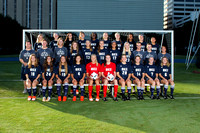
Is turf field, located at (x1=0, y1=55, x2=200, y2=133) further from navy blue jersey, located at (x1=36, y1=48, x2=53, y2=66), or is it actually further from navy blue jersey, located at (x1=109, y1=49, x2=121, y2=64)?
navy blue jersey, located at (x1=109, y1=49, x2=121, y2=64)

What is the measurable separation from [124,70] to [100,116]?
2073 millimetres

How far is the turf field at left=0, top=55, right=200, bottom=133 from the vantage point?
3.36m

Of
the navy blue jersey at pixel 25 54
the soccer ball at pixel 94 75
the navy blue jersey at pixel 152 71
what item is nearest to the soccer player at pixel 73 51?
the soccer ball at pixel 94 75

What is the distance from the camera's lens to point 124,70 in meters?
5.72

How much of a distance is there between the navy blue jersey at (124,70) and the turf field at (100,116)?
779 millimetres

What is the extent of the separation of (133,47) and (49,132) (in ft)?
14.8

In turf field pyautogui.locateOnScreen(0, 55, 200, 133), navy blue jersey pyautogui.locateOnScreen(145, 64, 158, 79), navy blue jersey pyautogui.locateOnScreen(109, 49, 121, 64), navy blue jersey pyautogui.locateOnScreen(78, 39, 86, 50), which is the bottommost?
turf field pyautogui.locateOnScreen(0, 55, 200, 133)

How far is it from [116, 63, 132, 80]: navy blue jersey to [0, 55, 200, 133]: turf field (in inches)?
30.7

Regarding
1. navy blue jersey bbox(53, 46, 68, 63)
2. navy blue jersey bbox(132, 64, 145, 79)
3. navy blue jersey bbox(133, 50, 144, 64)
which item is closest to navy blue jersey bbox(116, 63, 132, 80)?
navy blue jersey bbox(132, 64, 145, 79)

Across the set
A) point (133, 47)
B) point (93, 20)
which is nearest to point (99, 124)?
point (133, 47)

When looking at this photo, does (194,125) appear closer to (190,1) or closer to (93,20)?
(93,20)

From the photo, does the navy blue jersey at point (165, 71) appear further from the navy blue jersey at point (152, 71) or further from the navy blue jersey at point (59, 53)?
the navy blue jersey at point (59, 53)

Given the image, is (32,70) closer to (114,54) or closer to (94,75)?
(94,75)

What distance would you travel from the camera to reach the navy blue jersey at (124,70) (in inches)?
225
